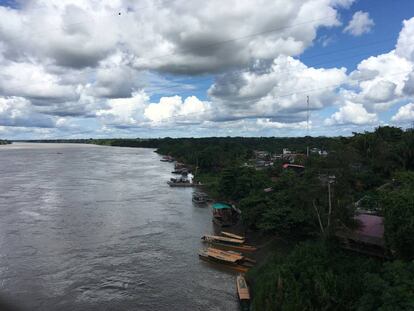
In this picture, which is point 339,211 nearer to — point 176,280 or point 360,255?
point 360,255

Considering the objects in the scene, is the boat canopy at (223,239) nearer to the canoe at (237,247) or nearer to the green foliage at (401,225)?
the canoe at (237,247)

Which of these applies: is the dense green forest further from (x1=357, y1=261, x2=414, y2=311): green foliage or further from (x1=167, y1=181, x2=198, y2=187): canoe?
(x1=167, y1=181, x2=198, y2=187): canoe

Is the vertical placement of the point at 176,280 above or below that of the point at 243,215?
below

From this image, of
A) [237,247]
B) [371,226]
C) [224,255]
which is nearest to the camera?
[371,226]

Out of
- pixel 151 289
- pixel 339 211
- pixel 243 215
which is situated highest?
pixel 339 211

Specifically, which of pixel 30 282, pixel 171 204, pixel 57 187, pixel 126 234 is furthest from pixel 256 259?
pixel 57 187

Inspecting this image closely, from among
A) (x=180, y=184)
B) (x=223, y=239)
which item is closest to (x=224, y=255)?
(x=223, y=239)

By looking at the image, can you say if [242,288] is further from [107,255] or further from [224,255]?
[107,255]
